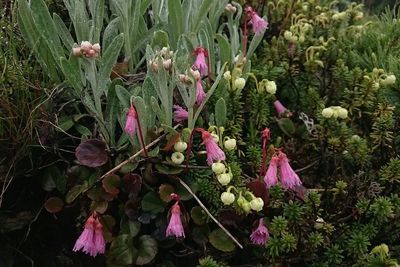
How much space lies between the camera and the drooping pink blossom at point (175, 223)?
4.52ft

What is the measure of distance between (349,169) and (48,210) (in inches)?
31.6

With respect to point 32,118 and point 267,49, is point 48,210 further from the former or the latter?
point 267,49

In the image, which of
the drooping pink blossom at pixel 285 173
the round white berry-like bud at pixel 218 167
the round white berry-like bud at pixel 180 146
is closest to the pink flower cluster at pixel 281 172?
Result: the drooping pink blossom at pixel 285 173

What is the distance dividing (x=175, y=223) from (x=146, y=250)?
13 centimetres

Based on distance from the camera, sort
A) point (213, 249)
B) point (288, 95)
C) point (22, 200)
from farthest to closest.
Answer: point (288, 95), point (22, 200), point (213, 249)

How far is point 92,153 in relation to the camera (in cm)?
151

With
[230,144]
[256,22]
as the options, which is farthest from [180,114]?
[256,22]

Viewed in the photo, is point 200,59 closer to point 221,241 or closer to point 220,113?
point 220,113

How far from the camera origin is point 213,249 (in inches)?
58.7

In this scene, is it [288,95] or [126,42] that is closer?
[126,42]

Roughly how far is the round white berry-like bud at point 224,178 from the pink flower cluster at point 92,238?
294mm

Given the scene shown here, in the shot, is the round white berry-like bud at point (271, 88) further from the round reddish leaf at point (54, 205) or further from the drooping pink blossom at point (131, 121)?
the round reddish leaf at point (54, 205)

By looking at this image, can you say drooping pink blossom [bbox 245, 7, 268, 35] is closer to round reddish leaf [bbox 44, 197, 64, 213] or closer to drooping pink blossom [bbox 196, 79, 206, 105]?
drooping pink blossom [bbox 196, 79, 206, 105]

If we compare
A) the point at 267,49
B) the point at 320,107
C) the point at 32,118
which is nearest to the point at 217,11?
the point at 267,49
